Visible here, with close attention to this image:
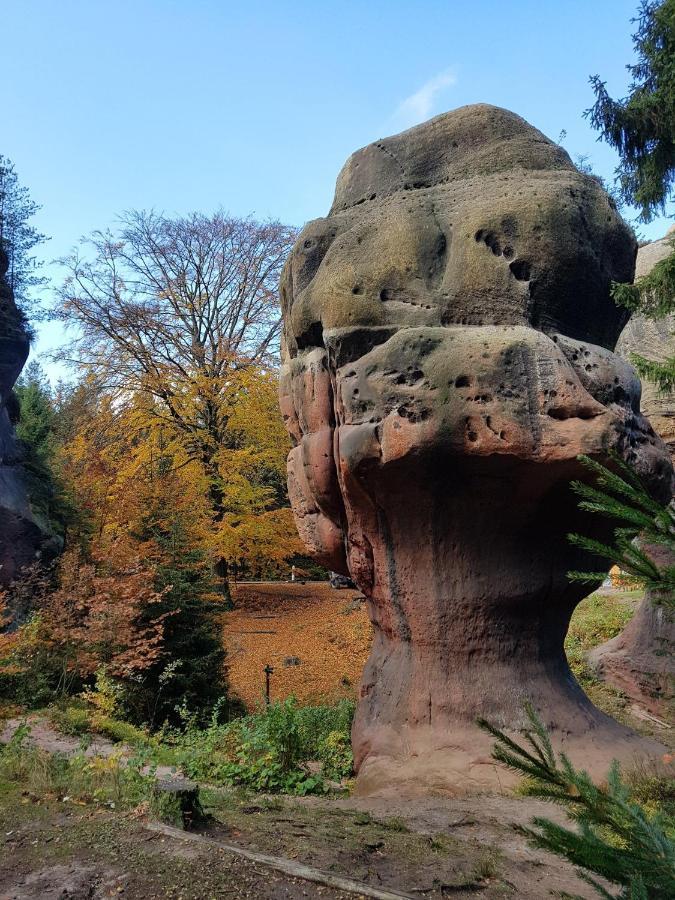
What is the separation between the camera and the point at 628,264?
7.25m

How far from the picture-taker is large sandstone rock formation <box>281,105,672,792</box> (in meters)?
5.78

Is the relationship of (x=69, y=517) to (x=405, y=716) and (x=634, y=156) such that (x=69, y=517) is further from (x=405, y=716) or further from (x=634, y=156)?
(x=634, y=156)

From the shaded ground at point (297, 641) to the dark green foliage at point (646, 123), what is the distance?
30.5ft

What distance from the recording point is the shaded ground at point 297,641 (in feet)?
42.8

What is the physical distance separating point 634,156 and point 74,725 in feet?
35.7

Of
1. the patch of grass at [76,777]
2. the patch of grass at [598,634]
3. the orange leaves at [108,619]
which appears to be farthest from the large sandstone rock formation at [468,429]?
the orange leaves at [108,619]

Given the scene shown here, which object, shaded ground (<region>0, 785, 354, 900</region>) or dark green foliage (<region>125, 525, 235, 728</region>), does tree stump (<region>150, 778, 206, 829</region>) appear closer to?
shaded ground (<region>0, 785, 354, 900</region>)

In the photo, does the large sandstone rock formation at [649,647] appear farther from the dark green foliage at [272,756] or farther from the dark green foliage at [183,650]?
the dark green foliage at [183,650]

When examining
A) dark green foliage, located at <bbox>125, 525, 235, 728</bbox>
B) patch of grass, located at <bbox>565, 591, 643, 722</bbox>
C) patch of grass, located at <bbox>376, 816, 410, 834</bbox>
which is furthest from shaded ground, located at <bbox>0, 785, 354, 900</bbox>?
patch of grass, located at <bbox>565, 591, 643, 722</bbox>

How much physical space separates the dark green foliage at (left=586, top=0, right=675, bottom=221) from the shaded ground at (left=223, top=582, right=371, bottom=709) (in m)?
9.31

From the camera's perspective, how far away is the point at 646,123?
370 inches

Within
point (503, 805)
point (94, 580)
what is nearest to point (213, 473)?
point (94, 580)

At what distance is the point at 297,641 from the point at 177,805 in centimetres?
1245

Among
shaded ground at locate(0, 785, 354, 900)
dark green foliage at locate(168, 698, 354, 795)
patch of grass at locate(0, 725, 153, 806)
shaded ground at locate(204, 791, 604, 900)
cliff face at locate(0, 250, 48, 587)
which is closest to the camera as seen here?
shaded ground at locate(0, 785, 354, 900)
